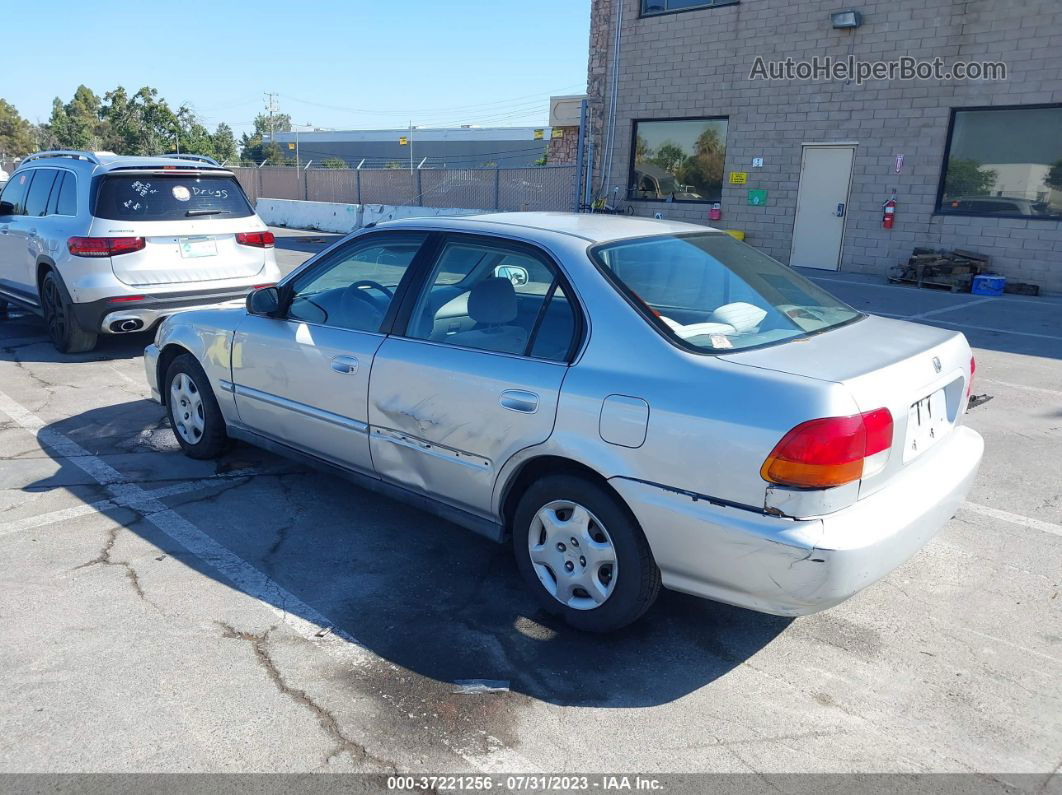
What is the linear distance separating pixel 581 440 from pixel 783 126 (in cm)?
1478

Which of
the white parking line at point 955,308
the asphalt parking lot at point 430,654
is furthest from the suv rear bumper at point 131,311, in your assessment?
the white parking line at point 955,308

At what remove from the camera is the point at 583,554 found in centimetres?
336

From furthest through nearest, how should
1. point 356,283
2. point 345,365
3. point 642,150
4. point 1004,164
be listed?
point 642,150 → point 1004,164 → point 356,283 → point 345,365

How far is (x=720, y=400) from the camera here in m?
2.90

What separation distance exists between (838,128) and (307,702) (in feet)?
50.0

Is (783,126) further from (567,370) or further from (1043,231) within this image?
(567,370)

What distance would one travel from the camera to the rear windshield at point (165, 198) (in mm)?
7727

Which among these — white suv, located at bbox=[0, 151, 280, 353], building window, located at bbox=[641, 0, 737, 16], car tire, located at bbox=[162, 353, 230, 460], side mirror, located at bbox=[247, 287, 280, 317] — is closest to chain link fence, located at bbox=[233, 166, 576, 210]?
building window, located at bbox=[641, 0, 737, 16]

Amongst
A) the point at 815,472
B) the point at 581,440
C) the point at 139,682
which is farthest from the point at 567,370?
the point at 139,682

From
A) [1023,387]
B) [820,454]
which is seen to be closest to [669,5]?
[1023,387]

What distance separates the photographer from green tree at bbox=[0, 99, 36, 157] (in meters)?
69.9

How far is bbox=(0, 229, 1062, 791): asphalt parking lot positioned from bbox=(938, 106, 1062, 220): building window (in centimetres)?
1054

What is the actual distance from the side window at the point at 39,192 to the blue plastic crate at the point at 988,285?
1310 cm

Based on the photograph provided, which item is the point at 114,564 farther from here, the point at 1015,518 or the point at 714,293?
the point at 1015,518
